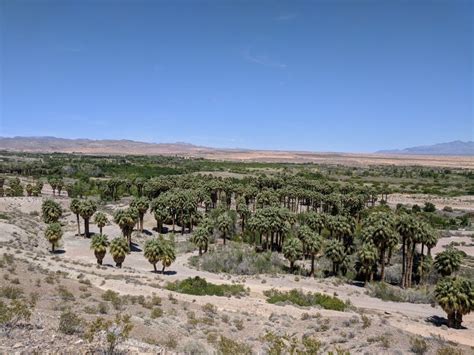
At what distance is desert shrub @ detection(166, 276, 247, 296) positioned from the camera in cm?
3572

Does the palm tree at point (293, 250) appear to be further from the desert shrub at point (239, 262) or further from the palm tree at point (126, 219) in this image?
the palm tree at point (126, 219)

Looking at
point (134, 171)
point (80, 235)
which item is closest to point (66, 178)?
point (134, 171)

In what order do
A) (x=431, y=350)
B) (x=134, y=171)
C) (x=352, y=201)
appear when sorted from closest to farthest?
(x=431, y=350)
(x=352, y=201)
(x=134, y=171)

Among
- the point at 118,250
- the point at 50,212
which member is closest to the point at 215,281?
the point at 118,250

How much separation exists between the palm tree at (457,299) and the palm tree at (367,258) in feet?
44.3

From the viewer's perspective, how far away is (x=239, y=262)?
178 ft

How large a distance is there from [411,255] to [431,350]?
3058 cm

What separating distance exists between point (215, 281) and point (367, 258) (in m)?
17.7

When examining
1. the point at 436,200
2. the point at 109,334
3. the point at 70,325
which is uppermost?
the point at 109,334

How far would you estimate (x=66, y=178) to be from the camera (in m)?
145

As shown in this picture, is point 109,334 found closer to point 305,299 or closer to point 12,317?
point 12,317

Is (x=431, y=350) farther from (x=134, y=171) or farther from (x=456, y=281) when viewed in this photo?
(x=134, y=171)

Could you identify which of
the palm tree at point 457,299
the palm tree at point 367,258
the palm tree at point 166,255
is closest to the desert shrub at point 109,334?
the palm tree at point 457,299

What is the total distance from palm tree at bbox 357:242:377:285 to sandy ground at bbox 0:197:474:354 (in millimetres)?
2858
